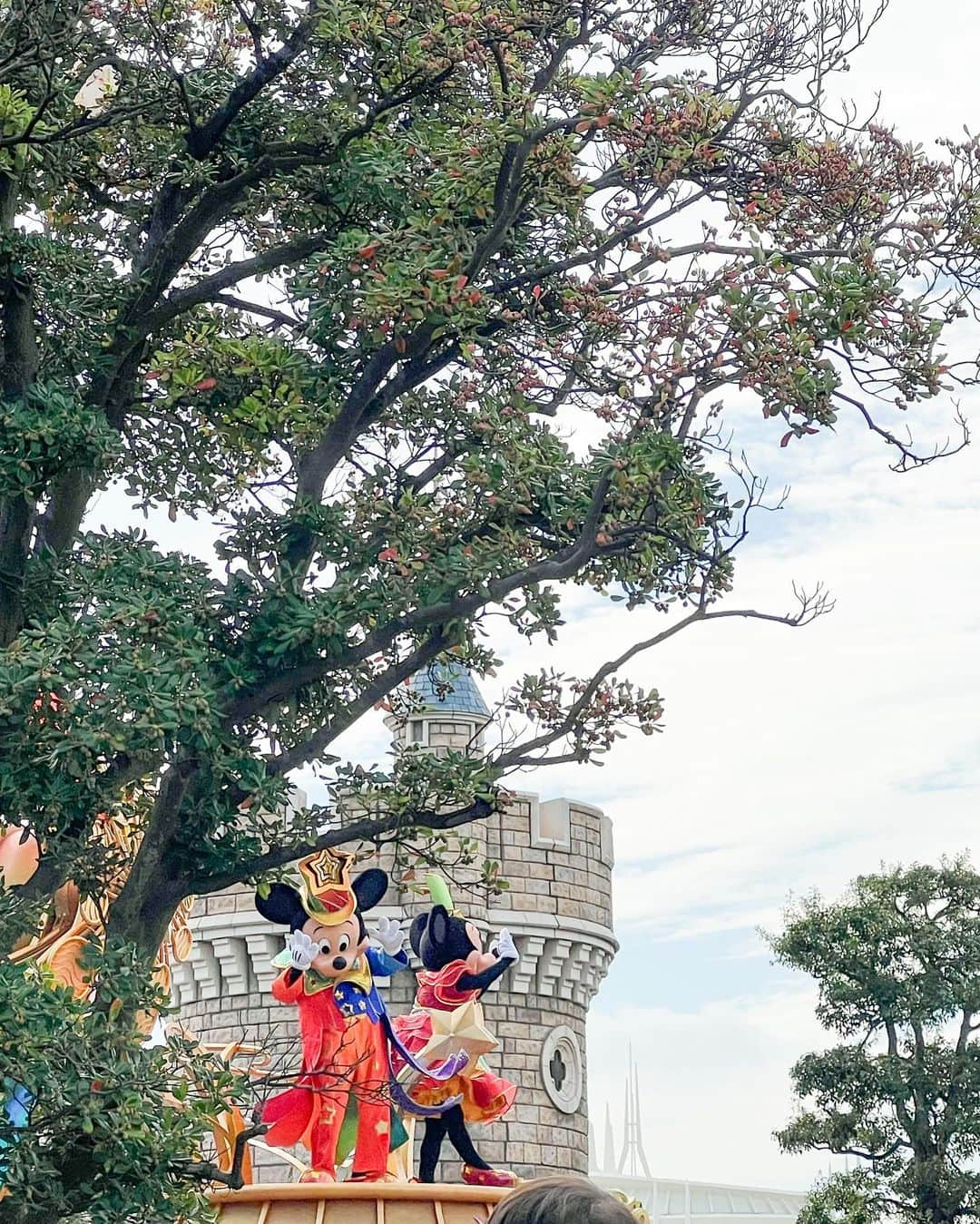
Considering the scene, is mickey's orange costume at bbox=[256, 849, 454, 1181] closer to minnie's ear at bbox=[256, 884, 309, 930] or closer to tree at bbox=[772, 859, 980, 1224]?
minnie's ear at bbox=[256, 884, 309, 930]

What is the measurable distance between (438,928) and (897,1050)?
724 cm

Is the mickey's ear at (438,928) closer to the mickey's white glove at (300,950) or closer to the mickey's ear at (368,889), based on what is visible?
the mickey's ear at (368,889)

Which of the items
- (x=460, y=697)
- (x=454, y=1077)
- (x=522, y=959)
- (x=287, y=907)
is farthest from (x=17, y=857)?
(x=460, y=697)

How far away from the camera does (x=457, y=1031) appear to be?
11.5 meters

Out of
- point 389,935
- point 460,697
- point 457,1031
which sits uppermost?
point 460,697

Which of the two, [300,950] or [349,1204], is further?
[300,950]

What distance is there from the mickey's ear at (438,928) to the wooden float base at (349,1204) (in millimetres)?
2565

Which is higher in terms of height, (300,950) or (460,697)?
(460,697)

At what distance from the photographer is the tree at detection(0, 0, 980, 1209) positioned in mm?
5914

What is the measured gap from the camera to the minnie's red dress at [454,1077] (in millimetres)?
11500

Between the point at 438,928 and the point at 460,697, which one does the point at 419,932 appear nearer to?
the point at 438,928

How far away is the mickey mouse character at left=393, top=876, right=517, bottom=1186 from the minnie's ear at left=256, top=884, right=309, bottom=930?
4.13 feet

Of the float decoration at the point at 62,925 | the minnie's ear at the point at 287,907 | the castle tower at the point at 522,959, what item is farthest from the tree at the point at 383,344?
the castle tower at the point at 522,959

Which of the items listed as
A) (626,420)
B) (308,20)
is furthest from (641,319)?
(308,20)
